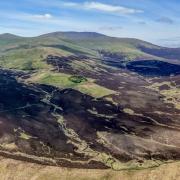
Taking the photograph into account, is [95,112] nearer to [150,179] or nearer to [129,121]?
[129,121]

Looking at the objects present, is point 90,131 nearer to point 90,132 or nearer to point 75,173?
point 90,132

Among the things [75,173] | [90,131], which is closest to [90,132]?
[90,131]

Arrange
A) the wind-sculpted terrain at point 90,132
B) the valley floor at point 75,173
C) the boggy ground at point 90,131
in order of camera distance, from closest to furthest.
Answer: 1. the valley floor at point 75,173
2. the wind-sculpted terrain at point 90,132
3. the boggy ground at point 90,131

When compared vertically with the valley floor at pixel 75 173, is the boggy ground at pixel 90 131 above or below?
below

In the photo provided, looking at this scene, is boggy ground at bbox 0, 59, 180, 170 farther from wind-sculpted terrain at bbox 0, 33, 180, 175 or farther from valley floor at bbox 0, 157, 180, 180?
valley floor at bbox 0, 157, 180, 180

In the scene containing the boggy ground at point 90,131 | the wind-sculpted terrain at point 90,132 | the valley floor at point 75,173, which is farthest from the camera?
the boggy ground at point 90,131

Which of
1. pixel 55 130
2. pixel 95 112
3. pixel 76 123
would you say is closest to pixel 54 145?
pixel 55 130

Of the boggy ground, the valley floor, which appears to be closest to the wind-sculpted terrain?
the boggy ground

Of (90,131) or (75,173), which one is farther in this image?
(90,131)

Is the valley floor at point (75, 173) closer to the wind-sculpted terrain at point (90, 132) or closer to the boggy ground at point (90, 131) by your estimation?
the wind-sculpted terrain at point (90, 132)

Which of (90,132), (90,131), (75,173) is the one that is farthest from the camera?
(90,131)

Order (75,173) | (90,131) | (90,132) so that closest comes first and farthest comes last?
(75,173), (90,132), (90,131)

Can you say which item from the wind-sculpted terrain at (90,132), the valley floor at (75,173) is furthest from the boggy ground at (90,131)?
the valley floor at (75,173)
